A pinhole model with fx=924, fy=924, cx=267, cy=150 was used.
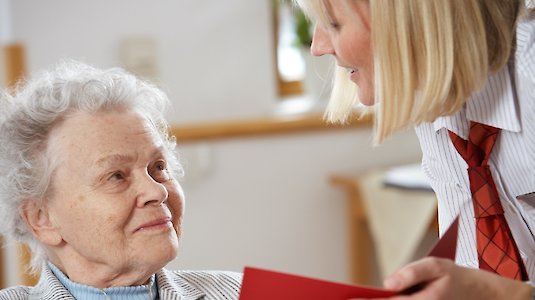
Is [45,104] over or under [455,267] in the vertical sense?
over

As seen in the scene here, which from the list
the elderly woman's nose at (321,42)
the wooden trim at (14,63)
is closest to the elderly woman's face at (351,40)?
the elderly woman's nose at (321,42)

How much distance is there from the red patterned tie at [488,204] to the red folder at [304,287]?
33cm

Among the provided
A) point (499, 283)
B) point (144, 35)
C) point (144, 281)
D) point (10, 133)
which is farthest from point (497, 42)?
point (144, 35)

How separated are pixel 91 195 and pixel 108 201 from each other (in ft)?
0.11

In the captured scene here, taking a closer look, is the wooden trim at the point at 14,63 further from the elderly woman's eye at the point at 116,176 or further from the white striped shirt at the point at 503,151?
the white striped shirt at the point at 503,151

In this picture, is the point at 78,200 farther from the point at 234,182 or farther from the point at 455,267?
the point at 234,182

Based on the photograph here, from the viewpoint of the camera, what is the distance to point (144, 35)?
3248 millimetres

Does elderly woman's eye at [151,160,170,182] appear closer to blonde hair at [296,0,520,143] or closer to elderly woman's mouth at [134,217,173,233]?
elderly woman's mouth at [134,217,173,233]

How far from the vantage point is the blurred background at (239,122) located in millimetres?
3179

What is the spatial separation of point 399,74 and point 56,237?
67cm

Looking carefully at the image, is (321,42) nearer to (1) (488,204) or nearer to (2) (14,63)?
(1) (488,204)

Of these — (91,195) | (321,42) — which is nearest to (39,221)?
(91,195)

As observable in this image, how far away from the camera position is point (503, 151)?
4.92 ft

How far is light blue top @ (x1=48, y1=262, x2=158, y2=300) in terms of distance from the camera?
1.57 metres
